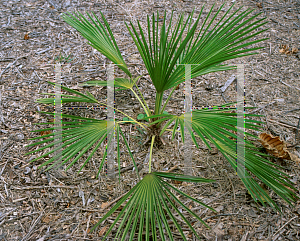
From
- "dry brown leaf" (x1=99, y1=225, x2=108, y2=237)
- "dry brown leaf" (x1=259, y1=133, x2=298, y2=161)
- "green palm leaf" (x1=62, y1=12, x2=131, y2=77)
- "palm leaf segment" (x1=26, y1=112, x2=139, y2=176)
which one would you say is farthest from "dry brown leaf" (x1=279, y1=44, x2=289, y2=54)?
"dry brown leaf" (x1=99, y1=225, x2=108, y2=237)

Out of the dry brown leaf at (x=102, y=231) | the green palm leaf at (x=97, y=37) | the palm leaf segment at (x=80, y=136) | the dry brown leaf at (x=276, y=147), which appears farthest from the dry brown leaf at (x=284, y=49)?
the dry brown leaf at (x=102, y=231)

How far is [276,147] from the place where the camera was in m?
1.65

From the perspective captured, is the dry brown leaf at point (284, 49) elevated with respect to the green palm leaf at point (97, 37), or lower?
elevated

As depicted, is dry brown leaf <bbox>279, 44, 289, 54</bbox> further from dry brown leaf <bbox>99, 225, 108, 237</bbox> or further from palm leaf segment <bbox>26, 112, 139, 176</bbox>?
dry brown leaf <bbox>99, 225, 108, 237</bbox>

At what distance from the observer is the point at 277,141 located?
5.38ft

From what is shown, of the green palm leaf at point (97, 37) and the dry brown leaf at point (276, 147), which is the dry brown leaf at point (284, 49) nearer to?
the dry brown leaf at point (276, 147)

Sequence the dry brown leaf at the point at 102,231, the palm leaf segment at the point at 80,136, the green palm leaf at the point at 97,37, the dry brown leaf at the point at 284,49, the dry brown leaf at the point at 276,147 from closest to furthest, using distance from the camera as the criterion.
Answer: the palm leaf segment at the point at 80,136 → the dry brown leaf at the point at 102,231 → the green palm leaf at the point at 97,37 → the dry brown leaf at the point at 276,147 → the dry brown leaf at the point at 284,49

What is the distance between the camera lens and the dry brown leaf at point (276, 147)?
5.33ft

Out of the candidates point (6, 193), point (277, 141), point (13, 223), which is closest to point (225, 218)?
point (277, 141)

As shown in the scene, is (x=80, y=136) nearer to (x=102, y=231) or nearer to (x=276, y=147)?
(x=102, y=231)

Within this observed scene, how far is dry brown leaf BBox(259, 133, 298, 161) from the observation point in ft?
5.33

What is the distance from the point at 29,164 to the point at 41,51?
4.05ft

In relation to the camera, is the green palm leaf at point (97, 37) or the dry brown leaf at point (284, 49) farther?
the dry brown leaf at point (284, 49)

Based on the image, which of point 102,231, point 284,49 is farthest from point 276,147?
point 284,49
